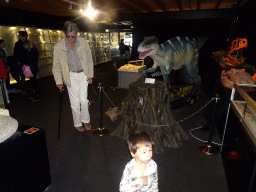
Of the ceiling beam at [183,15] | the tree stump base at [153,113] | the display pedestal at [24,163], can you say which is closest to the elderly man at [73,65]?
the tree stump base at [153,113]

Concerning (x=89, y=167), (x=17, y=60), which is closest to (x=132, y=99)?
(x=89, y=167)

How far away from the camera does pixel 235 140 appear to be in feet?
7.16

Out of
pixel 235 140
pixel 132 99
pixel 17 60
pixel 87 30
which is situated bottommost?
pixel 235 140

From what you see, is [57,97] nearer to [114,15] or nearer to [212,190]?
[114,15]

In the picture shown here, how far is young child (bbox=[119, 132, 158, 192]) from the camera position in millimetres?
1300

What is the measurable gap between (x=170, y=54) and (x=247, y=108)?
2.50 m

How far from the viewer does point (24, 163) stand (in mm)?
1730

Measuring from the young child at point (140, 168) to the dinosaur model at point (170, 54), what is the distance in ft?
10.3

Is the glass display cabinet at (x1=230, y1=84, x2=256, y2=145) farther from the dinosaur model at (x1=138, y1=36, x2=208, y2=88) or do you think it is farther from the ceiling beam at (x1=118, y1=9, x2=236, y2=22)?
the ceiling beam at (x1=118, y1=9, x2=236, y2=22)

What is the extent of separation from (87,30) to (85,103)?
29.0 ft

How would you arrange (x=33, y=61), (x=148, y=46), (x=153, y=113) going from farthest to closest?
(x=33, y=61) < (x=148, y=46) < (x=153, y=113)

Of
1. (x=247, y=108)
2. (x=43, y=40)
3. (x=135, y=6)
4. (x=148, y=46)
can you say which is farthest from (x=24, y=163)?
(x=43, y=40)

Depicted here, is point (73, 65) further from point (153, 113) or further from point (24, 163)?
point (24, 163)

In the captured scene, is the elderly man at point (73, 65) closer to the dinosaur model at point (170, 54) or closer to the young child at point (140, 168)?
the dinosaur model at point (170, 54)
